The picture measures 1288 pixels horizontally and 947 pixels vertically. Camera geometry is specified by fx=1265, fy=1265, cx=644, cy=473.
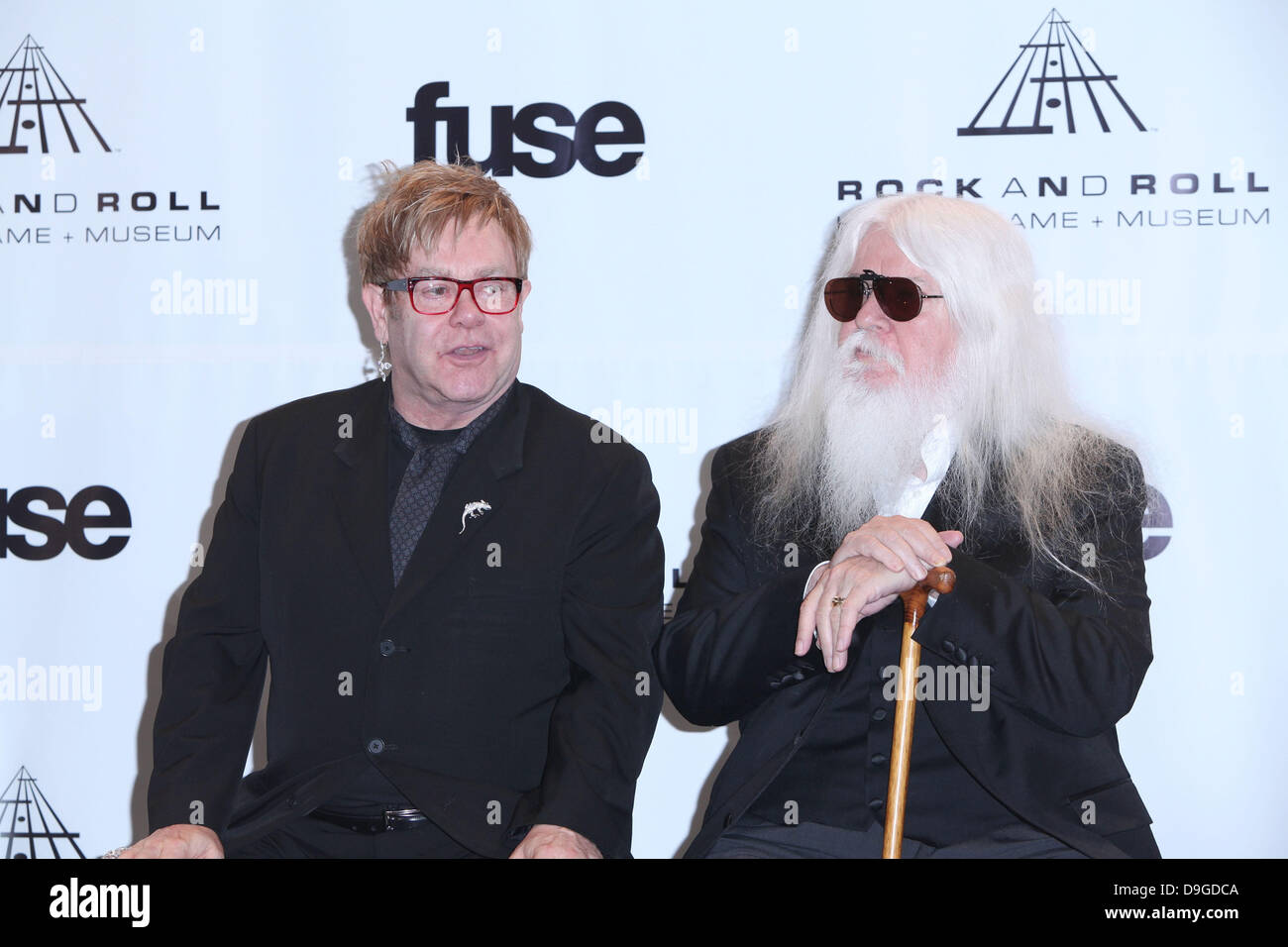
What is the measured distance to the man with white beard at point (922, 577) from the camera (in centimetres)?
262

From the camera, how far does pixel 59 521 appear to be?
429 cm

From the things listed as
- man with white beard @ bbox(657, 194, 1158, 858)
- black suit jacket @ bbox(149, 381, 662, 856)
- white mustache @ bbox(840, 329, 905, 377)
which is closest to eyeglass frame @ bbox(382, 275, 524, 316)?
black suit jacket @ bbox(149, 381, 662, 856)

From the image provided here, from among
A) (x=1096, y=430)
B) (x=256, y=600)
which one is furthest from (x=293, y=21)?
(x=1096, y=430)

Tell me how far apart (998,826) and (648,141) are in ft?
7.87

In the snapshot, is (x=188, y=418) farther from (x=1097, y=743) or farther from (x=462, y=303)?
(x=1097, y=743)

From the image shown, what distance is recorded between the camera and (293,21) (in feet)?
13.8

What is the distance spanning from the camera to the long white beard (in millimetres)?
3057

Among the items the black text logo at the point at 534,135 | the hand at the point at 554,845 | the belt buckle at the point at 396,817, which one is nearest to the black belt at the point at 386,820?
the belt buckle at the point at 396,817

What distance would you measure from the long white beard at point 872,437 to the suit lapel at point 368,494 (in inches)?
41.1

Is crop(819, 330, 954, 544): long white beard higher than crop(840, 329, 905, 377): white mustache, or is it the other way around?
crop(840, 329, 905, 377): white mustache

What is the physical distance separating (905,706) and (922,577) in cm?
26

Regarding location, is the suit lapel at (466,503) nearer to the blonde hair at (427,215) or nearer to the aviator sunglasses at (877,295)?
the blonde hair at (427,215)

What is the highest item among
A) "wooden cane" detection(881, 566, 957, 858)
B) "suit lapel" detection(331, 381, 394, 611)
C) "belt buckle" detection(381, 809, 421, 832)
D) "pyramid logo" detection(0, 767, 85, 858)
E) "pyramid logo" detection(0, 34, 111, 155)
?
"pyramid logo" detection(0, 34, 111, 155)

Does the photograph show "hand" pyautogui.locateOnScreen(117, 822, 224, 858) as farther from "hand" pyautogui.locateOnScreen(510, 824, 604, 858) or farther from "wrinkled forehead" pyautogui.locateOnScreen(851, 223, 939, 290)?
"wrinkled forehead" pyautogui.locateOnScreen(851, 223, 939, 290)
